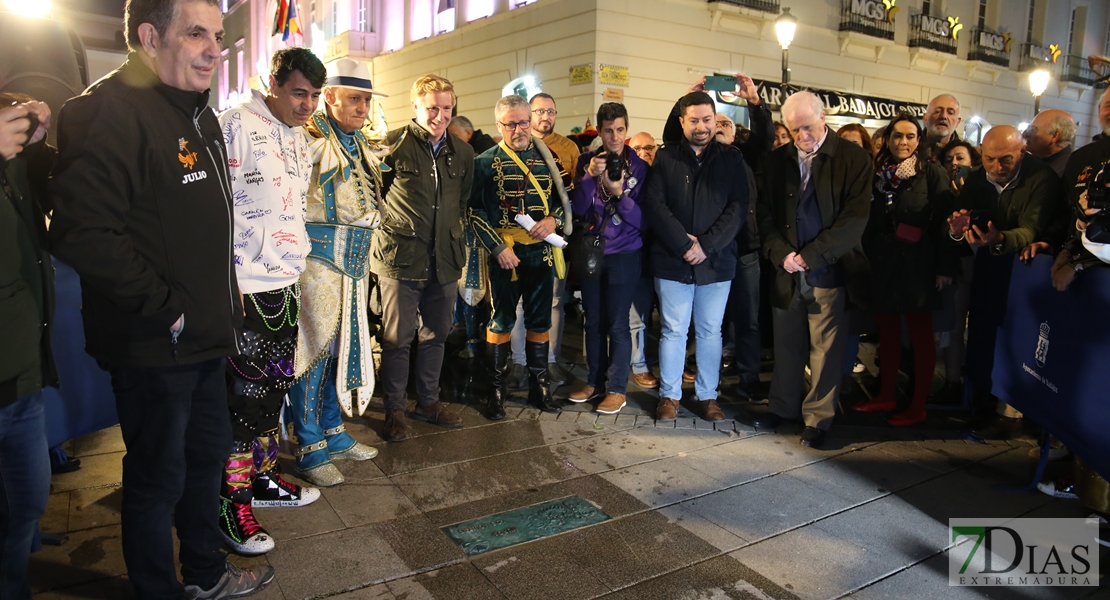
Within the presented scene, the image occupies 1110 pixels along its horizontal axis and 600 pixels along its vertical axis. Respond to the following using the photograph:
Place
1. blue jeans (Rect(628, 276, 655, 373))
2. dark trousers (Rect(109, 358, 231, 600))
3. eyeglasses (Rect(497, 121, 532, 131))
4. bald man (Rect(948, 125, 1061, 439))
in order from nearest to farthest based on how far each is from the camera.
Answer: dark trousers (Rect(109, 358, 231, 600)) → bald man (Rect(948, 125, 1061, 439)) → eyeglasses (Rect(497, 121, 532, 131)) → blue jeans (Rect(628, 276, 655, 373))

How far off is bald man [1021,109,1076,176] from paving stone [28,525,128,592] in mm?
6020

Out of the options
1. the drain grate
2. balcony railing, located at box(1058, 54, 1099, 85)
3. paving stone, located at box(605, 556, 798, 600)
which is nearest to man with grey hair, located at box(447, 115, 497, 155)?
the drain grate

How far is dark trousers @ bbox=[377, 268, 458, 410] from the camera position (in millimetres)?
4457

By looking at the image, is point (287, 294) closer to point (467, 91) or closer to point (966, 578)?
point (966, 578)

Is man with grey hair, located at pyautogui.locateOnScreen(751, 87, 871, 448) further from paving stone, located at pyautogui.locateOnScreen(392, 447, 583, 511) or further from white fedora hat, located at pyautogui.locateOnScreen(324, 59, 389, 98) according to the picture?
white fedora hat, located at pyautogui.locateOnScreen(324, 59, 389, 98)

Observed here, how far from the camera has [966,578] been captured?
300cm

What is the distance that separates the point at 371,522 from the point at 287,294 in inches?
45.5

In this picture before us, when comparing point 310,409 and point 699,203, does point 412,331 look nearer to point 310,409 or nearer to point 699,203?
point 310,409

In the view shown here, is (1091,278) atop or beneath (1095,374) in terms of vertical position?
atop

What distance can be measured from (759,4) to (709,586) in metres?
13.7

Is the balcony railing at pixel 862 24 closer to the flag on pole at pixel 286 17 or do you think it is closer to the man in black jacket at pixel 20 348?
the flag on pole at pixel 286 17

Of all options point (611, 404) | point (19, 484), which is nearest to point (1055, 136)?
point (611, 404)

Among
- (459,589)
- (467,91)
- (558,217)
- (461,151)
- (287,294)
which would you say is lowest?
(459,589)

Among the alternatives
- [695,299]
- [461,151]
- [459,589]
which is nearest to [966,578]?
[459,589]
